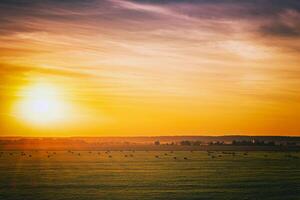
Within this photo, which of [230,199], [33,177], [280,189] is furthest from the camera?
[33,177]

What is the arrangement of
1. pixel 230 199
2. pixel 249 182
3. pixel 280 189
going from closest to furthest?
1. pixel 230 199
2. pixel 280 189
3. pixel 249 182

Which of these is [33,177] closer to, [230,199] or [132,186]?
[132,186]

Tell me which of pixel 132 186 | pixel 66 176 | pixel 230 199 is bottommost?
pixel 66 176

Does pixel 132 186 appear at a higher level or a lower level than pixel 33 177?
higher

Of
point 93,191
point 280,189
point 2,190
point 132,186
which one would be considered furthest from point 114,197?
point 280,189

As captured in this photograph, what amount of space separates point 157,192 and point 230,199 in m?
7.08

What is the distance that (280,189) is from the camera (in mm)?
43938

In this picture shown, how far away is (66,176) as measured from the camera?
57.5 metres

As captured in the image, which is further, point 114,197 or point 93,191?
point 93,191

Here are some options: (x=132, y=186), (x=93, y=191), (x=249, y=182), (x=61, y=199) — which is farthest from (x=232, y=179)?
(x=61, y=199)

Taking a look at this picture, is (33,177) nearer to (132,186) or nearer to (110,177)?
(110,177)

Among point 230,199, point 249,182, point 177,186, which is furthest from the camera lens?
point 249,182

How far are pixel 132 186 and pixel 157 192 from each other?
5281 mm

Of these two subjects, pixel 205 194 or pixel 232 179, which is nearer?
pixel 205 194
